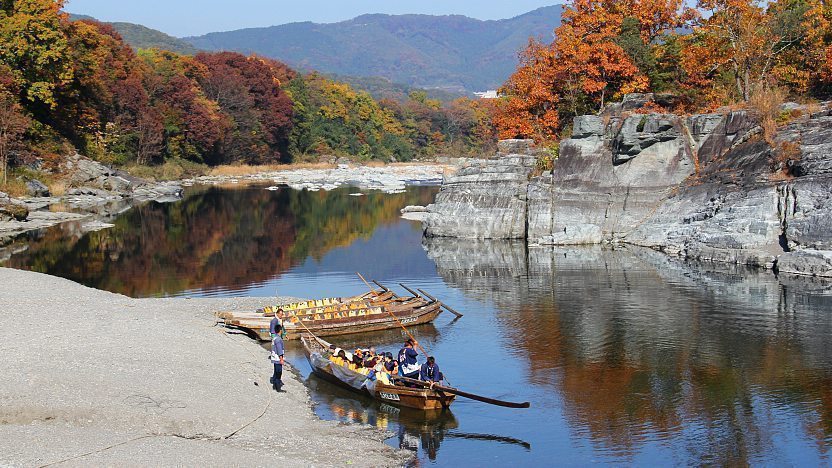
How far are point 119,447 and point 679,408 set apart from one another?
15.5 m

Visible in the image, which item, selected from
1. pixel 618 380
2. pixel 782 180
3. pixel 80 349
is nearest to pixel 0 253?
pixel 80 349

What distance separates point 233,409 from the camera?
23.2 m

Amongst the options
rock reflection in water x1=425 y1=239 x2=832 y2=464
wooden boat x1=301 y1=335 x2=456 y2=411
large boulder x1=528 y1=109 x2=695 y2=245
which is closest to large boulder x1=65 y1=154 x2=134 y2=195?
→ large boulder x1=528 y1=109 x2=695 y2=245

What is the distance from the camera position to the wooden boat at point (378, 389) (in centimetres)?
2484

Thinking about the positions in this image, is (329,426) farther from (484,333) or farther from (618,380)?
(484,333)

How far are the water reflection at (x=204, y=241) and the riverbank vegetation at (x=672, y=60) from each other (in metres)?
17.6

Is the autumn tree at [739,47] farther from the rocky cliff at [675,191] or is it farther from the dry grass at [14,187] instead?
the dry grass at [14,187]

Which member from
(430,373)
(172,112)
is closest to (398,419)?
(430,373)

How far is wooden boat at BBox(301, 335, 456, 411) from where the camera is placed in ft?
81.5

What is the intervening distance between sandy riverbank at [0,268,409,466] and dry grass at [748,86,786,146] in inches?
1431

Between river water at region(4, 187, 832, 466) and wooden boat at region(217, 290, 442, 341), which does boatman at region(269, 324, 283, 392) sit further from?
wooden boat at region(217, 290, 442, 341)

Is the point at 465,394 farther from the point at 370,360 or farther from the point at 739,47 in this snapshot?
the point at 739,47

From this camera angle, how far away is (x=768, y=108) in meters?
53.8

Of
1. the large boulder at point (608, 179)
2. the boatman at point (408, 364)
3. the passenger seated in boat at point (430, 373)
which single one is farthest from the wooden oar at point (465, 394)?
the large boulder at point (608, 179)
